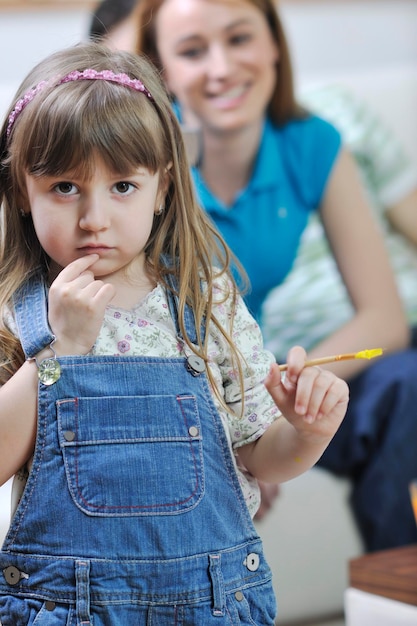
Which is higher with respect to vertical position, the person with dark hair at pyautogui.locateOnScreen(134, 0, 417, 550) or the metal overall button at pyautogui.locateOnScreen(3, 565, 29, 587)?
the person with dark hair at pyautogui.locateOnScreen(134, 0, 417, 550)

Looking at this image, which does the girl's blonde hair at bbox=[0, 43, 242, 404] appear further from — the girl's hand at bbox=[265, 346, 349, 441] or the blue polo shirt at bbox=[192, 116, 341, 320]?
the blue polo shirt at bbox=[192, 116, 341, 320]

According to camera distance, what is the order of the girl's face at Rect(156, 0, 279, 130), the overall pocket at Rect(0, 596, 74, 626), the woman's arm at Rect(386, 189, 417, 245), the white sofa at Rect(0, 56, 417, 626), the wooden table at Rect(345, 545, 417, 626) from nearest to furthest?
the overall pocket at Rect(0, 596, 74, 626) → the wooden table at Rect(345, 545, 417, 626) → the white sofa at Rect(0, 56, 417, 626) → the girl's face at Rect(156, 0, 279, 130) → the woman's arm at Rect(386, 189, 417, 245)

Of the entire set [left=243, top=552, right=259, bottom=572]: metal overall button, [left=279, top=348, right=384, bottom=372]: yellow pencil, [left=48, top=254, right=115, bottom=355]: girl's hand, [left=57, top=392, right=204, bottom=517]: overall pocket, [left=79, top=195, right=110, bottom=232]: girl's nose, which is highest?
[left=79, top=195, right=110, bottom=232]: girl's nose

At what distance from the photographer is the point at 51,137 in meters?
0.73

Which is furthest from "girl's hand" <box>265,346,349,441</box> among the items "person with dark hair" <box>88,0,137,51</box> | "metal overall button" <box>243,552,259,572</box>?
"person with dark hair" <box>88,0,137,51</box>

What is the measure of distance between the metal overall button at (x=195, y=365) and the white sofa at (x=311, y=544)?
755 millimetres

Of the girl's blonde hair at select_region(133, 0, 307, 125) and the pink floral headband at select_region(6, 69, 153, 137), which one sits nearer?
the pink floral headband at select_region(6, 69, 153, 137)

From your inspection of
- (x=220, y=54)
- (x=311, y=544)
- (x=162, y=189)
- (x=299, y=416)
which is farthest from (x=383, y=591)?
(x=220, y=54)

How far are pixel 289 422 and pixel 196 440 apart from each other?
0.08 meters

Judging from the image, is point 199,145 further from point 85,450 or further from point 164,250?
point 85,450

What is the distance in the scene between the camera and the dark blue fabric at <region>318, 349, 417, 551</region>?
154cm

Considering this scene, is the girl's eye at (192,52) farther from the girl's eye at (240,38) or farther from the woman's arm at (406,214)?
the woman's arm at (406,214)

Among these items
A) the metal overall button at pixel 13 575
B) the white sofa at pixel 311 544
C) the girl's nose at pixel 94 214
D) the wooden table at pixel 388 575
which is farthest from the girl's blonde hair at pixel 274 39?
the metal overall button at pixel 13 575

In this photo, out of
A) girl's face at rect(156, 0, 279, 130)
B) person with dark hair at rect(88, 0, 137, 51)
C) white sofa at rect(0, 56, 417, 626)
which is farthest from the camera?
person with dark hair at rect(88, 0, 137, 51)
